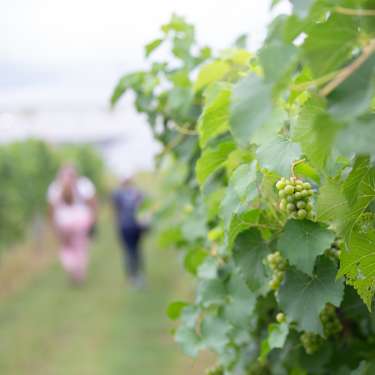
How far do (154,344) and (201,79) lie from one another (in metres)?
4.95

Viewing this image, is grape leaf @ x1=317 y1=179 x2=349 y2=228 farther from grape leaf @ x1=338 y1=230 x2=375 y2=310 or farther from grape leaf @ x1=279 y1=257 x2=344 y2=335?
grape leaf @ x1=279 y1=257 x2=344 y2=335

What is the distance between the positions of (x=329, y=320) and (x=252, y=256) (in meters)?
0.31

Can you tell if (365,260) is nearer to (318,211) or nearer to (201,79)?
(318,211)

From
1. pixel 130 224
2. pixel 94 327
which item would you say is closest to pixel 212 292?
pixel 94 327

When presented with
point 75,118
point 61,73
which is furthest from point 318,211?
point 75,118

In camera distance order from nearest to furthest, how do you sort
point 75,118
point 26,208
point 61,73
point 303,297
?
point 303,297, point 26,208, point 61,73, point 75,118

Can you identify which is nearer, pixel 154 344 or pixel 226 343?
pixel 226 343

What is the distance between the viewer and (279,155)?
1.04 metres

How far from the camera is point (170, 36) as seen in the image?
6.54 feet

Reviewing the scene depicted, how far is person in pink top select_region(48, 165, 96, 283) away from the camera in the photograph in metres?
8.15

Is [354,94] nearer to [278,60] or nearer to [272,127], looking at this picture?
[278,60]

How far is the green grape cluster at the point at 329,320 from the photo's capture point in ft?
4.72

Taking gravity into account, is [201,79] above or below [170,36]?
below

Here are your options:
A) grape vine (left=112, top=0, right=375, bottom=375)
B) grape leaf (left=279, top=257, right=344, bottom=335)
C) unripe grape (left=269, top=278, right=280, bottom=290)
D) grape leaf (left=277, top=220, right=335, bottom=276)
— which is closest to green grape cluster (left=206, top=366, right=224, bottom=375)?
grape vine (left=112, top=0, right=375, bottom=375)
